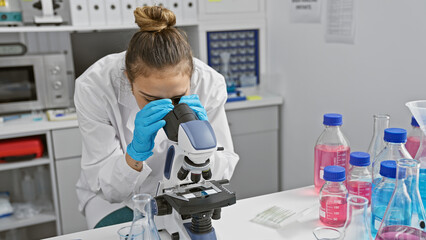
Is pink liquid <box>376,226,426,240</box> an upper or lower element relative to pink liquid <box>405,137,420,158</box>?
lower

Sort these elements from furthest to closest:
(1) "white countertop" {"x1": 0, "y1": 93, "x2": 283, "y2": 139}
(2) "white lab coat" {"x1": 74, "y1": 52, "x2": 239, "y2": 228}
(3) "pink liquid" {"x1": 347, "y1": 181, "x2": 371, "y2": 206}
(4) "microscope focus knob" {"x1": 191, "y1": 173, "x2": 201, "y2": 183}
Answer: (1) "white countertop" {"x1": 0, "y1": 93, "x2": 283, "y2": 139}, (2) "white lab coat" {"x1": 74, "y1": 52, "x2": 239, "y2": 228}, (3) "pink liquid" {"x1": 347, "y1": 181, "x2": 371, "y2": 206}, (4) "microscope focus knob" {"x1": 191, "y1": 173, "x2": 201, "y2": 183}

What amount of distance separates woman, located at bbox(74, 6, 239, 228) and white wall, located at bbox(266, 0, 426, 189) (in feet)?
2.52

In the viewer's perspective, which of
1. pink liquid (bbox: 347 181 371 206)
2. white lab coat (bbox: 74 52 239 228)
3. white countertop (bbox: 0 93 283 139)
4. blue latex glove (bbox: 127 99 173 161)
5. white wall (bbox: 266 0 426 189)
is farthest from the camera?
white countertop (bbox: 0 93 283 139)

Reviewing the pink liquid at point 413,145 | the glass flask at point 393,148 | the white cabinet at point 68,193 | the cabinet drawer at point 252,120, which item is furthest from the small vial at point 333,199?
the white cabinet at point 68,193

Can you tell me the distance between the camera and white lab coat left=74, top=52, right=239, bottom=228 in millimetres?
1382

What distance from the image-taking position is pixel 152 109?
110 cm

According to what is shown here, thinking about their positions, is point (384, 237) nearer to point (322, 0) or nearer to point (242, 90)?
point (322, 0)

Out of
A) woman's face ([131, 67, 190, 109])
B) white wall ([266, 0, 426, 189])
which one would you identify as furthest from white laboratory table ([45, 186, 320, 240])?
white wall ([266, 0, 426, 189])

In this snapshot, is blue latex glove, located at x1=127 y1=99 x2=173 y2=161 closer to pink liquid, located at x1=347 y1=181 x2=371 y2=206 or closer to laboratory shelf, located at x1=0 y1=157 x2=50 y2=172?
pink liquid, located at x1=347 y1=181 x2=371 y2=206

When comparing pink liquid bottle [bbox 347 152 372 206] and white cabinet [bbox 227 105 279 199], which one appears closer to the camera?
pink liquid bottle [bbox 347 152 372 206]

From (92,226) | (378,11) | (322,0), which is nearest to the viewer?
(92,226)

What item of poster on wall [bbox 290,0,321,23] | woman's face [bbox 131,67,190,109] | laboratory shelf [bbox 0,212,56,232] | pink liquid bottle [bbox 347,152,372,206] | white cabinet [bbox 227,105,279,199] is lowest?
laboratory shelf [bbox 0,212,56,232]

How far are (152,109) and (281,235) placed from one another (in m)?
0.48

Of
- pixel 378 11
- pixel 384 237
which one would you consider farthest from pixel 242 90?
pixel 384 237
